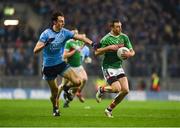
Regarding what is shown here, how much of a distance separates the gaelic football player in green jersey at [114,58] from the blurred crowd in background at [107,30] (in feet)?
58.1

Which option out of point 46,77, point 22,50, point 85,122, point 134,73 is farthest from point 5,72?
point 85,122

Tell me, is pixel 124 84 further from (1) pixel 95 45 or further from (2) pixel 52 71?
(2) pixel 52 71

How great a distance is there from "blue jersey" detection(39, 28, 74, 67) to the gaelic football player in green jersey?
100 cm

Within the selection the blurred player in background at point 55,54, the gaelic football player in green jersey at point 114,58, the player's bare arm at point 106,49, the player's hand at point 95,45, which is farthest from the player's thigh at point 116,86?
the player's hand at point 95,45

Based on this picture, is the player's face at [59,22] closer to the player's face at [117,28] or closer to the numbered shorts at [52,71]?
the numbered shorts at [52,71]

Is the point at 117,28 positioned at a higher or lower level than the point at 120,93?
higher

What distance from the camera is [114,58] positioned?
68.4 feet

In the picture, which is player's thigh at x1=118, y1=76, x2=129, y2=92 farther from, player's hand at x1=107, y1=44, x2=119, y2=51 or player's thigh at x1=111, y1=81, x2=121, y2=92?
→ player's hand at x1=107, y1=44, x2=119, y2=51

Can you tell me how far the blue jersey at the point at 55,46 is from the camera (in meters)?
20.1

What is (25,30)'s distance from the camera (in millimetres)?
41562

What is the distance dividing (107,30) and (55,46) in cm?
2110

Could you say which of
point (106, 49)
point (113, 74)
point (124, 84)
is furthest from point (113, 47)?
point (124, 84)

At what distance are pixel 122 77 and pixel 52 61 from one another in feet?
6.83

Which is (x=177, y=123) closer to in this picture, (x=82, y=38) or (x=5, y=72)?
(x=82, y=38)
